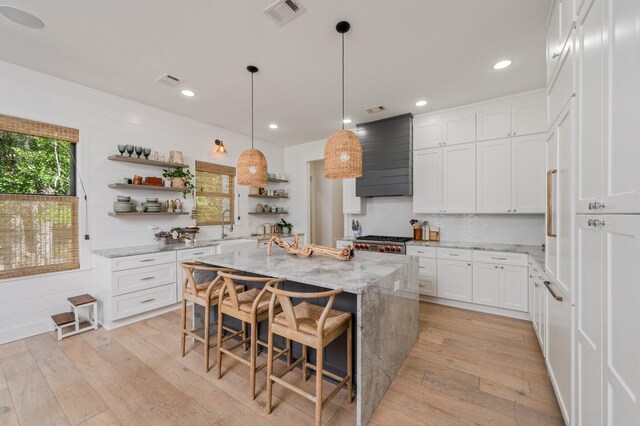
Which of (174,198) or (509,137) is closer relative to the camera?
(509,137)

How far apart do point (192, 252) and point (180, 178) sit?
3.86 feet

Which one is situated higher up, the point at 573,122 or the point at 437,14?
the point at 437,14

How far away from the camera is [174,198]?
13.6 feet

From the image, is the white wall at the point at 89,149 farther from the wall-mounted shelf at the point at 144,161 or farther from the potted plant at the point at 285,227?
the potted plant at the point at 285,227

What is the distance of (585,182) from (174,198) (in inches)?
181

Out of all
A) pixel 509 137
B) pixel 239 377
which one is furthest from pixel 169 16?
pixel 509 137

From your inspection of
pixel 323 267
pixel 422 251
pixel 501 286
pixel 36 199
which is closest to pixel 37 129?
pixel 36 199

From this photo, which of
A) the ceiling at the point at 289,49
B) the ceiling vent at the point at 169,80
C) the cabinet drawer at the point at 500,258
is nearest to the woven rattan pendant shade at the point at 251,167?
the ceiling at the point at 289,49

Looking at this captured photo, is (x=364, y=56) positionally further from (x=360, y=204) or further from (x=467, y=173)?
(x=360, y=204)

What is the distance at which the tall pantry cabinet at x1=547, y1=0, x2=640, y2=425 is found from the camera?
33.5 inches

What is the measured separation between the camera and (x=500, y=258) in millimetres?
3305

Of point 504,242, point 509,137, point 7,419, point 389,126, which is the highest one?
point 389,126

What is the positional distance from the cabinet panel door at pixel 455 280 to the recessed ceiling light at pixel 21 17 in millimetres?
4866

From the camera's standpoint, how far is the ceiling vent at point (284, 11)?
1969 millimetres
